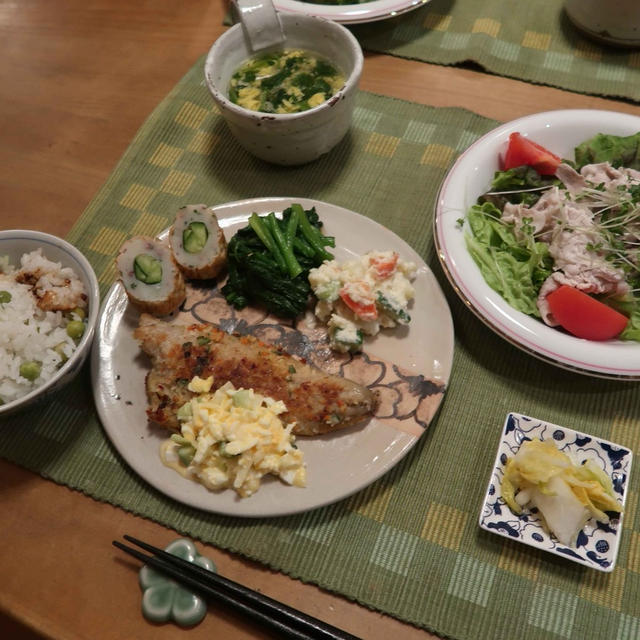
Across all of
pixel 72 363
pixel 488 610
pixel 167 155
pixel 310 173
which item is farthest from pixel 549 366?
pixel 167 155

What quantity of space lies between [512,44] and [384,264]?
1.80 meters

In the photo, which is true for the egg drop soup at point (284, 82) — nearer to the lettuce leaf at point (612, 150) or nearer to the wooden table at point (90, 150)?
the wooden table at point (90, 150)

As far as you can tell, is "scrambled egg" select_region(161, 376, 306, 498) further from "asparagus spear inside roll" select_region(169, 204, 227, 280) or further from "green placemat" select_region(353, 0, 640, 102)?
"green placemat" select_region(353, 0, 640, 102)

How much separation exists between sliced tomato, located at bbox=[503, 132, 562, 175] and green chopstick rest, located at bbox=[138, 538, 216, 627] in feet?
6.37

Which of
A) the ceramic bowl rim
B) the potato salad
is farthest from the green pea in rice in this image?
the ceramic bowl rim

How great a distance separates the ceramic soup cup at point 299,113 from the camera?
224 centimetres

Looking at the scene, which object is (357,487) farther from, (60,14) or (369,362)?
(60,14)

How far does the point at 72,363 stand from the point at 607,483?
5.63ft

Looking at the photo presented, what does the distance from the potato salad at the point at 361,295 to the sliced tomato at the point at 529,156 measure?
71 centimetres

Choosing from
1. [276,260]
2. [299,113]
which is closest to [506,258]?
[276,260]

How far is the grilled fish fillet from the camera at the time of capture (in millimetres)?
1800

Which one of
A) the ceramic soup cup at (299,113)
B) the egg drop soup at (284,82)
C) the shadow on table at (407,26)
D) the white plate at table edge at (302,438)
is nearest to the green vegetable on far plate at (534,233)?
the white plate at table edge at (302,438)

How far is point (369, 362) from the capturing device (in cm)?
198

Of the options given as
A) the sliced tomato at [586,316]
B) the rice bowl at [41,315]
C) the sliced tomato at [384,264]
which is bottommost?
the sliced tomato at [586,316]
